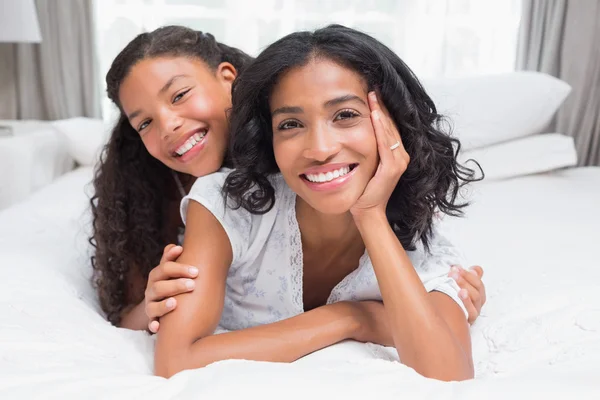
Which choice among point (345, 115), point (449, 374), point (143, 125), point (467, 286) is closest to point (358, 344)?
point (449, 374)

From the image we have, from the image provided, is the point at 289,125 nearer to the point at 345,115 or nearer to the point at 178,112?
the point at 345,115

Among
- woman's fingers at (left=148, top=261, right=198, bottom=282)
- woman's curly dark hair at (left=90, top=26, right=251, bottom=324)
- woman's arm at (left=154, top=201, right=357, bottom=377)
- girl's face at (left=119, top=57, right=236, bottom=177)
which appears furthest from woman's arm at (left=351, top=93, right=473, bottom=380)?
woman's curly dark hair at (left=90, top=26, right=251, bottom=324)

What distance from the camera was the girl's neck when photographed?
1.17 m

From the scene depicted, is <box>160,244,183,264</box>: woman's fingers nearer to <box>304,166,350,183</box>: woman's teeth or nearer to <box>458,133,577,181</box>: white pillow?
<box>304,166,350,183</box>: woman's teeth

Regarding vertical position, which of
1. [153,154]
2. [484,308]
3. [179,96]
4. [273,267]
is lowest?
[484,308]

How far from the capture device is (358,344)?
40.8 inches

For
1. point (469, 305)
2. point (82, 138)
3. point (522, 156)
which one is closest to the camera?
point (469, 305)

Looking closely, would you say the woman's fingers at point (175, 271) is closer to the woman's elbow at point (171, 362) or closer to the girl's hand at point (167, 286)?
the girl's hand at point (167, 286)

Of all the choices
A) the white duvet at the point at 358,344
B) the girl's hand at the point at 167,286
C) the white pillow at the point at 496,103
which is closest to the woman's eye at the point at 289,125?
the girl's hand at the point at 167,286

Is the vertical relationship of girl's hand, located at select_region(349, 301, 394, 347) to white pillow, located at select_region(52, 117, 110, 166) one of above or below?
above

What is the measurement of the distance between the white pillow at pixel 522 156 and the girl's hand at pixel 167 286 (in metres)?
1.41

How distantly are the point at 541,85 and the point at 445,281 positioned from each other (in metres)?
1.43

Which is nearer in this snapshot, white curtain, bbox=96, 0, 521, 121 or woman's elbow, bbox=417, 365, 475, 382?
woman's elbow, bbox=417, 365, 475, 382

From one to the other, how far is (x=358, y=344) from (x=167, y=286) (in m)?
0.34
